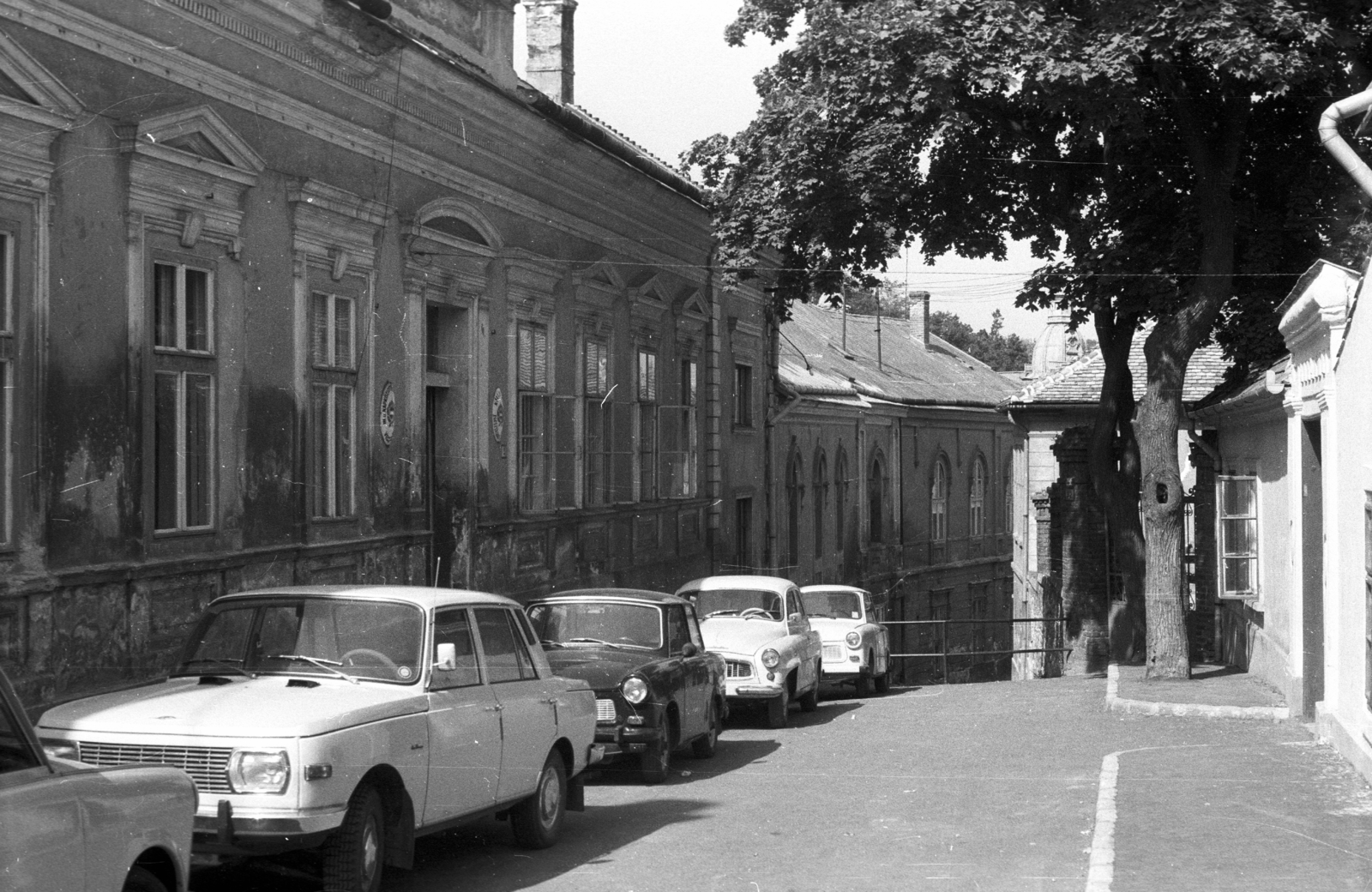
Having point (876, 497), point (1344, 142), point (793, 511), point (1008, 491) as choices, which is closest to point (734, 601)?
point (1344, 142)

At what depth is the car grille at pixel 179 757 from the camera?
718cm

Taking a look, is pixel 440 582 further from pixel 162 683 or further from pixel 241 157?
pixel 162 683

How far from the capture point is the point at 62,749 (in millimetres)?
7297

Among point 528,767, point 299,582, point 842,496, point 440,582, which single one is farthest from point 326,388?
point 842,496

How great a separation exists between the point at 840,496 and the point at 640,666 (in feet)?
88.6

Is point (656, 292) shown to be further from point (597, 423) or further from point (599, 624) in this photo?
point (599, 624)

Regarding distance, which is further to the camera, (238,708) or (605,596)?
(605,596)

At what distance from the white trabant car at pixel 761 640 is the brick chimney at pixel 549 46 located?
9.45 metres

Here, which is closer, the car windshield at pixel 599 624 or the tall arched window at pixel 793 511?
the car windshield at pixel 599 624

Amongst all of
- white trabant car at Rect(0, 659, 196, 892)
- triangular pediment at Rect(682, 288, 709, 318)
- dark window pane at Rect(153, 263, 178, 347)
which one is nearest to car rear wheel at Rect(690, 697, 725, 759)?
dark window pane at Rect(153, 263, 178, 347)

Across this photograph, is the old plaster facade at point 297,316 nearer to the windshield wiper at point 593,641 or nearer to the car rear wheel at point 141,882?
the windshield wiper at point 593,641

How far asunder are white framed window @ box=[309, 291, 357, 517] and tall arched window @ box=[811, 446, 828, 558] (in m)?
21.9

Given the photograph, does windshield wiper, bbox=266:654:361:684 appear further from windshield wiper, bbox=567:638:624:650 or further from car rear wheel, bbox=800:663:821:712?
car rear wheel, bbox=800:663:821:712

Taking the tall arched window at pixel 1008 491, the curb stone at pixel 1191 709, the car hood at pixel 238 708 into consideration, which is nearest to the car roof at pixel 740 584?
the curb stone at pixel 1191 709
